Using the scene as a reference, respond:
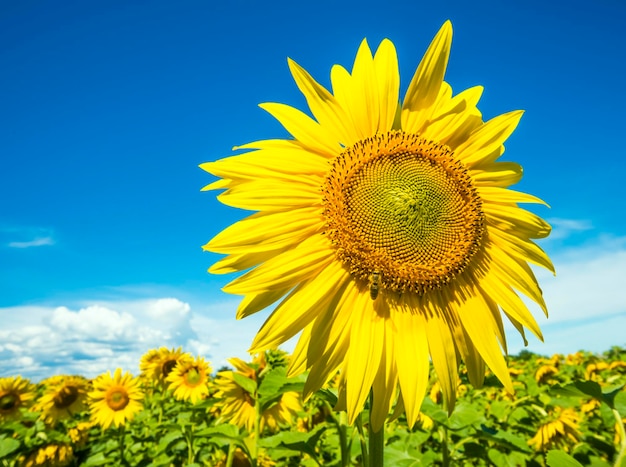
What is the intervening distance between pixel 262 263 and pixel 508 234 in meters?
1.44

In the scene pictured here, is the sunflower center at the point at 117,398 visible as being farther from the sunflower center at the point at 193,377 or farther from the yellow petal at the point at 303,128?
the yellow petal at the point at 303,128

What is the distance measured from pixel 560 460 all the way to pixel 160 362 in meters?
7.09

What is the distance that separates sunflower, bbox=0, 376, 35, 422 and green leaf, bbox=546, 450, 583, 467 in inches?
330

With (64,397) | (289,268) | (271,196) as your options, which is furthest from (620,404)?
(64,397)

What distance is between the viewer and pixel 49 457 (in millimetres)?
6391

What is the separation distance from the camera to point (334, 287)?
234 centimetres

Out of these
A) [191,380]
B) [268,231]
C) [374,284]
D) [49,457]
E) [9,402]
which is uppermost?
[268,231]

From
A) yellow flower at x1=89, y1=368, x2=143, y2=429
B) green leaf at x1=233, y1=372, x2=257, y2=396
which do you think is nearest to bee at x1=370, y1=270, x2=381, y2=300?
green leaf at x1=233, y1=372, x2=257, y2=396

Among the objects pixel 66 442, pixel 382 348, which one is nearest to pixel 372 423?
pixel 382 348

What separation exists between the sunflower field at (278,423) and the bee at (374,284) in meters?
0.56

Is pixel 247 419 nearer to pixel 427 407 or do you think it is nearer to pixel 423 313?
pixel 427 407

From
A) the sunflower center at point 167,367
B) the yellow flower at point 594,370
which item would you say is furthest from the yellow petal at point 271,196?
the yellow flower at point 594,370

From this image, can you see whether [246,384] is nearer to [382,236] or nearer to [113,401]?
[382,236]

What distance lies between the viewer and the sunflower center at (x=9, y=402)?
7.86 m
